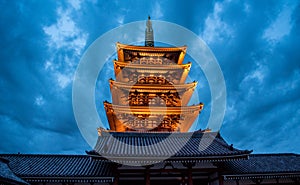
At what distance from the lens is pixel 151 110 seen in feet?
76.4

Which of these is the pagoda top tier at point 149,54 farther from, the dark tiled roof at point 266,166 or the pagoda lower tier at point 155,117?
the dark tiled roof at point 266,166

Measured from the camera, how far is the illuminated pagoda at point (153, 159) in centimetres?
1269

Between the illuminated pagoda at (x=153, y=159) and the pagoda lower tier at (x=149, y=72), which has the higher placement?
the pagoda lower tier at (x=149, y=72)

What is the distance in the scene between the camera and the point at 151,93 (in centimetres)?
2447

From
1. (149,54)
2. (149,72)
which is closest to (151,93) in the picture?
(149,72)

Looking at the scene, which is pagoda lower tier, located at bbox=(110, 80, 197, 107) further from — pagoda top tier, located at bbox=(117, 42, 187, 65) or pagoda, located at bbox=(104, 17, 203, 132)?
pagoda top tier, located at bbox=(117, 42, 187, 65)

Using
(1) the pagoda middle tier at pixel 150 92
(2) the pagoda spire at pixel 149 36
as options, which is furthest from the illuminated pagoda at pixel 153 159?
(2) the pagoda spire at pixel 149 36

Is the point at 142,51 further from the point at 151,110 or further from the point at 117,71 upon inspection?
the point at 151,110

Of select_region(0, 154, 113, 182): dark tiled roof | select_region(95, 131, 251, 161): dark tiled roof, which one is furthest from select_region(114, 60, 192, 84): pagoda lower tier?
select_region(0, 154, 113, 182): dark tiled roof

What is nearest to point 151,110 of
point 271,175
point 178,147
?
point 178,147

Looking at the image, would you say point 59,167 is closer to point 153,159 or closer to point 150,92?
point 153,159

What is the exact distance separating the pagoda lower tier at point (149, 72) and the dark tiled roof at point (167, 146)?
31.3 feet

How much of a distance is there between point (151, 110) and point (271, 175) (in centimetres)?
1247

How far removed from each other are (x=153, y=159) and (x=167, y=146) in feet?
9.48
